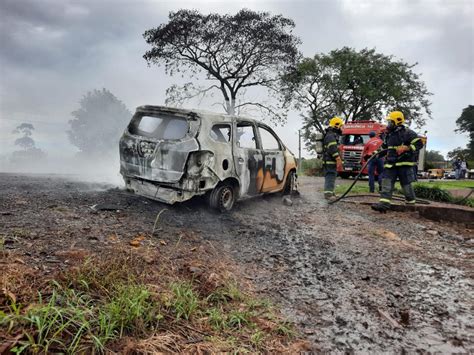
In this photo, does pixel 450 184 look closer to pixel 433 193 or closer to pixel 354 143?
pixel 354 143

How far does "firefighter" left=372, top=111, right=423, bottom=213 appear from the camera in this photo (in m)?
7.05

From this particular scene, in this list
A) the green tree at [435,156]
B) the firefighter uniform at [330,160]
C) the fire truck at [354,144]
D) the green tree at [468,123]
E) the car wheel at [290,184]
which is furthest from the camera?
the green tree at [435,156]

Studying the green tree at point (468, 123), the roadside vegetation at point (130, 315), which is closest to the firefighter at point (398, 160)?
the roadside vegetation at point (130, 315)

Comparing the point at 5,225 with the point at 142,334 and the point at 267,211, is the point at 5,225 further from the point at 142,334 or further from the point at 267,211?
the point at 267,211

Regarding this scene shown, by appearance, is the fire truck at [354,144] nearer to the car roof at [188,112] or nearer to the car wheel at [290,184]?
the car wheel at [290,184]

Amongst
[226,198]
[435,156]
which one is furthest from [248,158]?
[435,156]

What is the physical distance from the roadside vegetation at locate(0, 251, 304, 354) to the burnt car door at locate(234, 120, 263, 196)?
10.8 ft

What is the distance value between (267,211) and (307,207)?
118 cm

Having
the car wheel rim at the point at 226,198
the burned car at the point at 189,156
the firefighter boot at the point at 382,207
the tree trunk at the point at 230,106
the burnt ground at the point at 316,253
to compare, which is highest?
the tree trunk at the point at 230,106

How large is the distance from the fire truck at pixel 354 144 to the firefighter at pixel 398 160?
8.89 metres

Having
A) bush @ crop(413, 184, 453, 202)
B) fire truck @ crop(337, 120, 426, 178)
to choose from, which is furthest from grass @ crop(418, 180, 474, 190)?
fire truck @ crop(337, 120, 426, 178)

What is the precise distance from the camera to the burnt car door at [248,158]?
604cm

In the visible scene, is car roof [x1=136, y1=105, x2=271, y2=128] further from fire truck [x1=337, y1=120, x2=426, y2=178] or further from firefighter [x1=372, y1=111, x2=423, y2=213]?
fire truck [x1=337, y1=120, x2=426, y2=178]

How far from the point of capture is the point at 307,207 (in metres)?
7.40
